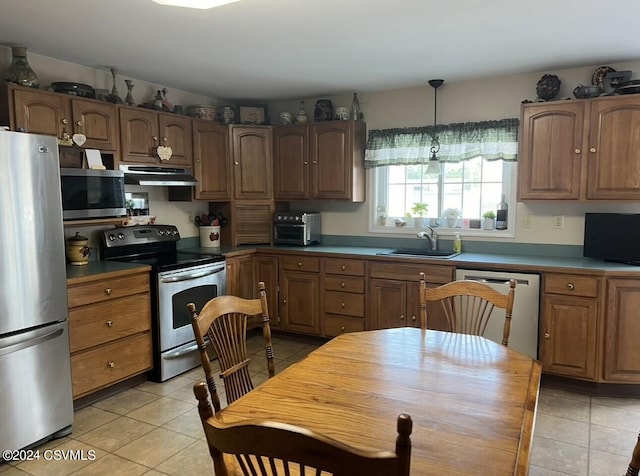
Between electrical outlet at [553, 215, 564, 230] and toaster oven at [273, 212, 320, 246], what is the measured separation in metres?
2.17

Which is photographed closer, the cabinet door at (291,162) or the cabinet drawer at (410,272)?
the cabinet drawer at (410,272)

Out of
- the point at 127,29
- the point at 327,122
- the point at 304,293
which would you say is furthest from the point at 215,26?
the point at 304,293

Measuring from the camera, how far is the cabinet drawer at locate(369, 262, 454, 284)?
361cm

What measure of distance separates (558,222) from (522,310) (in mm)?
898

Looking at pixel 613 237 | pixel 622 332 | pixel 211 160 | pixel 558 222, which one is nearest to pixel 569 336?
pixel 622 332

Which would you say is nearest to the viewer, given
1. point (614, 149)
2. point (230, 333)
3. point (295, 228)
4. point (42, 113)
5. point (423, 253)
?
point (230, 333)

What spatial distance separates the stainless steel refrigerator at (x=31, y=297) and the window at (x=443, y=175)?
281 cm

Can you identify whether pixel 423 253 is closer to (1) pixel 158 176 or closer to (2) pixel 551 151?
(2) pixel 551 151

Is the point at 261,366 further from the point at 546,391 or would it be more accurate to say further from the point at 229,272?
the point at 546,391

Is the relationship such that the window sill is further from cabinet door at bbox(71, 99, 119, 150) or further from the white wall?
cabinet door at bbox(71, 99, 119, 150)

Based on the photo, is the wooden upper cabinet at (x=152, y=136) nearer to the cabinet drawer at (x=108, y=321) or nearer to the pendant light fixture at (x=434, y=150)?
the cabinet drawer at (x=108, y=321)

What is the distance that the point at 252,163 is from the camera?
15.1 ft

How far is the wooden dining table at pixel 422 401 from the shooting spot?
1188 mm

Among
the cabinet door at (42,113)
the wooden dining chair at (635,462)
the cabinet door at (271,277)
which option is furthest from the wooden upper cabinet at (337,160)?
the wooden dining chair at (635,462)
